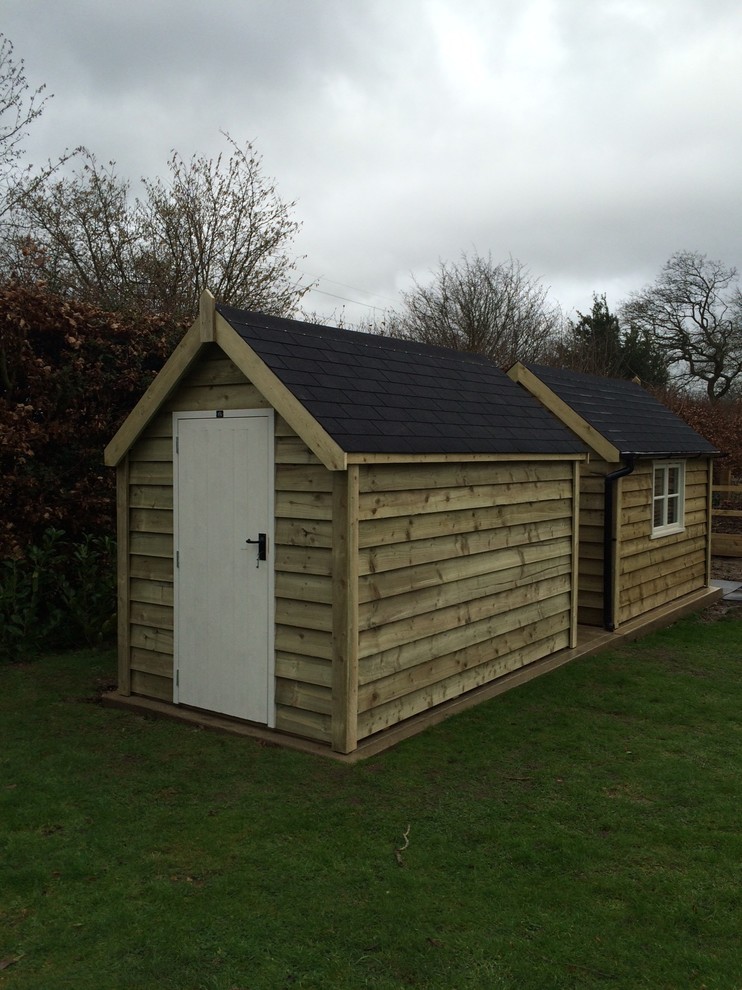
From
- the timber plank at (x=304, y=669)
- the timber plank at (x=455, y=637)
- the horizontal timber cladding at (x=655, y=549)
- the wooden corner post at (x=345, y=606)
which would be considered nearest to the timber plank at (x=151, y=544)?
the timber plank at (x=304, y=669)

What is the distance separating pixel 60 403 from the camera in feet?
27.9

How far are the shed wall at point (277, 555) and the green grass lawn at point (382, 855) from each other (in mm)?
406

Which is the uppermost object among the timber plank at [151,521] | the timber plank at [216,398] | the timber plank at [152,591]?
the timber plank at [216,398]

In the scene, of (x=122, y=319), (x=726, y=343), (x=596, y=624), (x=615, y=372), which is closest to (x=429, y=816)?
(x=596, y=624)

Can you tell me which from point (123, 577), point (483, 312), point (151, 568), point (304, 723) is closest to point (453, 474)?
point (304, 723)

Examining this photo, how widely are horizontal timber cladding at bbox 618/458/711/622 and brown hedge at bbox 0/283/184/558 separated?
5982 millimetres

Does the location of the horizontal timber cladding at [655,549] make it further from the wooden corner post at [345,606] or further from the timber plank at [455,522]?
the wooden corner post at [345,606]

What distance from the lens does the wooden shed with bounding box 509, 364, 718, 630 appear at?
9.03 m

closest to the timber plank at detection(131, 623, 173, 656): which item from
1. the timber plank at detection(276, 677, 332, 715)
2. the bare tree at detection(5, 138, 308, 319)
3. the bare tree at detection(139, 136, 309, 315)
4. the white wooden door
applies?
the white wooden door

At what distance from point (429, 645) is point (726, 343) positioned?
30132mm

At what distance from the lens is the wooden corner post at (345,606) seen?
5164 mm

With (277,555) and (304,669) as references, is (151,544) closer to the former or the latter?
(277,555)

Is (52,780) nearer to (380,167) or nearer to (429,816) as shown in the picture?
(429,816)

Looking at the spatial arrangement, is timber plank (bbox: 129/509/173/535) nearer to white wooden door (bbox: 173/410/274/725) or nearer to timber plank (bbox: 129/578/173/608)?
white wooden door (bbox: 173/410/274/725)
